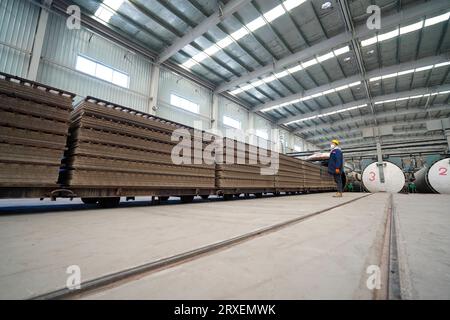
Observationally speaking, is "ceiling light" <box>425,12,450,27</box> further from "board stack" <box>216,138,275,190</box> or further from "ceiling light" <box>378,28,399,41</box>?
"board stack" <box>216,138,275,190</box>

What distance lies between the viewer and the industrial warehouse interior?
0.90m

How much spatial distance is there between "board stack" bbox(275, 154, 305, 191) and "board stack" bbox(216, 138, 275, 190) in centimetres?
66

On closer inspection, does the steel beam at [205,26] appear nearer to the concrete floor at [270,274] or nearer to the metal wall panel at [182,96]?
the metal wall panel at [182,96]

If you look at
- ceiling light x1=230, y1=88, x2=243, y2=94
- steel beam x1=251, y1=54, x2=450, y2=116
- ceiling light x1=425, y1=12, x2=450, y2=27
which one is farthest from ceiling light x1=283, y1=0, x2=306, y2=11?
steel beam x1=251, y1=54, x2=450, y2=116

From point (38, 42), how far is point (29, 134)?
700cm

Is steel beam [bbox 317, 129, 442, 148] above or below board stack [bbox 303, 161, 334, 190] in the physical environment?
above

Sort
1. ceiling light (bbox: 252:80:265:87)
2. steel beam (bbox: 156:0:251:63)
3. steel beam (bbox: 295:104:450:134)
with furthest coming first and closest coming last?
steel beam (bbox: 295:104:450:134)
ceiling light (bbox: 252:80:265:87)
steel beam (bbox: 156:0:251:63)

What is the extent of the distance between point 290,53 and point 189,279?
12428 millimetres

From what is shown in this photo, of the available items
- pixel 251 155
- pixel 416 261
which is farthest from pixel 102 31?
pixel 416 261

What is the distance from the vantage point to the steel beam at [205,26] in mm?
7656

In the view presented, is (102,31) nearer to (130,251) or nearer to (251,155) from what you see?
(251,155)

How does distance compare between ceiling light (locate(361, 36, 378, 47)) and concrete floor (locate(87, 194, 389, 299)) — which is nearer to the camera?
concrete floor (locate(87, 194, 389, 299))

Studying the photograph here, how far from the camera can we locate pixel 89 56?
8641mm
